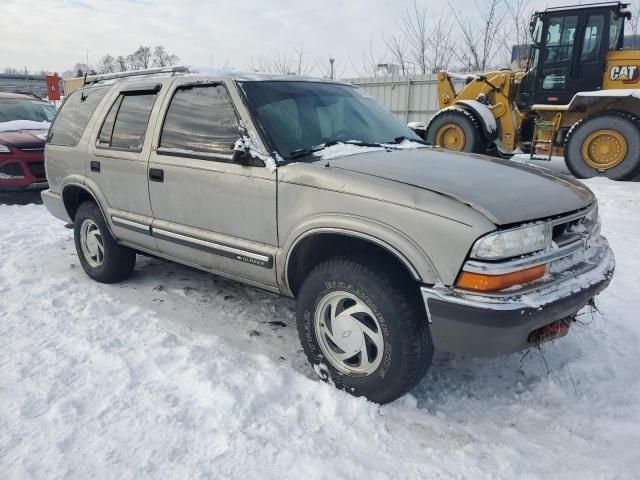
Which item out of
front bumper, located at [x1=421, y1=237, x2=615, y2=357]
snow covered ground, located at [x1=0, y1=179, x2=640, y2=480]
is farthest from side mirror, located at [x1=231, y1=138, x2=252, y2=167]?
front bumper, located at [x1=421, y1=237, x2=615, y2=357]

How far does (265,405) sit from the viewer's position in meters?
2.65

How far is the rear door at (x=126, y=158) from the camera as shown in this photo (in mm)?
3738

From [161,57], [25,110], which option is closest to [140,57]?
[161,57]

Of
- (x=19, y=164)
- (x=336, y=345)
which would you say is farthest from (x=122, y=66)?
(x=336, y=345)

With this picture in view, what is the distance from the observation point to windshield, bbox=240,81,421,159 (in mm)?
3072

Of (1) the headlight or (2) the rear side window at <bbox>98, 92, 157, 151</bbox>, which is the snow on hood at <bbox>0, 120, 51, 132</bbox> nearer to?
(2) the rear side window at <bbox>98, 92, 157, 151</bbox>

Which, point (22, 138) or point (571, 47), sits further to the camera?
point (571, 47)

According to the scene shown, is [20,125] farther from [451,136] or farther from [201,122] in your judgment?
[451,136]

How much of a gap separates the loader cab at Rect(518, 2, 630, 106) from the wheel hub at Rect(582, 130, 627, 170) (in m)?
1.19

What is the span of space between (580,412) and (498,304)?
0.97 m

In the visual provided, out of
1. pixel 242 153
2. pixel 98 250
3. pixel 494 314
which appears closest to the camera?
pixel 494 314

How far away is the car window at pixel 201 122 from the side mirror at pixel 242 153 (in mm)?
155

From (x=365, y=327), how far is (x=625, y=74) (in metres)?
9.41

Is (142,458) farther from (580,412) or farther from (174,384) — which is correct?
(580,412)
